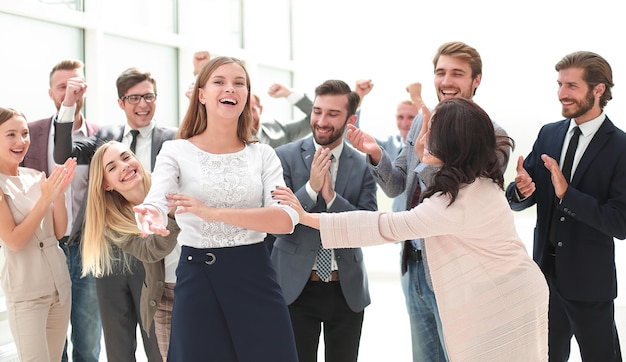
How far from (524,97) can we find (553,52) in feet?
1.92

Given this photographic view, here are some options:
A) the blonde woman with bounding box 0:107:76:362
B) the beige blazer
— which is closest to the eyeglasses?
the blonde woman with bounding box 0:107:76:362

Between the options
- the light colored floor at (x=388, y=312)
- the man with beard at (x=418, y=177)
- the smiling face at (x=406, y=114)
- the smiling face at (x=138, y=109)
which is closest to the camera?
the man with beard at (x=418, y=177)

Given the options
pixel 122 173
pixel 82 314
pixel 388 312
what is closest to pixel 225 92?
pixel 122 173

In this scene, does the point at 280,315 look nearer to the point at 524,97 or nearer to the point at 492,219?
the point at 492,219

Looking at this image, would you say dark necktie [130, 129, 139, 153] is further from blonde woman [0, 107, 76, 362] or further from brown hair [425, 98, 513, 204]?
brown hair [425, 98, 513, 204]

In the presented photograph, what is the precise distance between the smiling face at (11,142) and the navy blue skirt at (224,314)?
1482mm

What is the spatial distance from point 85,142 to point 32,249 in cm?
77

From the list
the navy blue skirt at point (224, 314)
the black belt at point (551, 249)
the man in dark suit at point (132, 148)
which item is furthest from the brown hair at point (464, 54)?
the man in dark suit at point (132, 148)

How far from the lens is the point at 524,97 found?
852 cm

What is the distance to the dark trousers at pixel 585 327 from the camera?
11.6ft

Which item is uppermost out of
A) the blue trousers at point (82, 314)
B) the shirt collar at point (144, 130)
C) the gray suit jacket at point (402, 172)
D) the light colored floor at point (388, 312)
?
the shirt collar at point (144, 130)

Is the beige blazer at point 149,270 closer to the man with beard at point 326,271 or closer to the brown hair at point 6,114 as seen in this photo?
the man with beard at point 326,271

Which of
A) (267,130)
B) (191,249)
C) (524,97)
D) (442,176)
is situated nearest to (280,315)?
(191,249)

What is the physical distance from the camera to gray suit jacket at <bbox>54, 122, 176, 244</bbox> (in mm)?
3945
